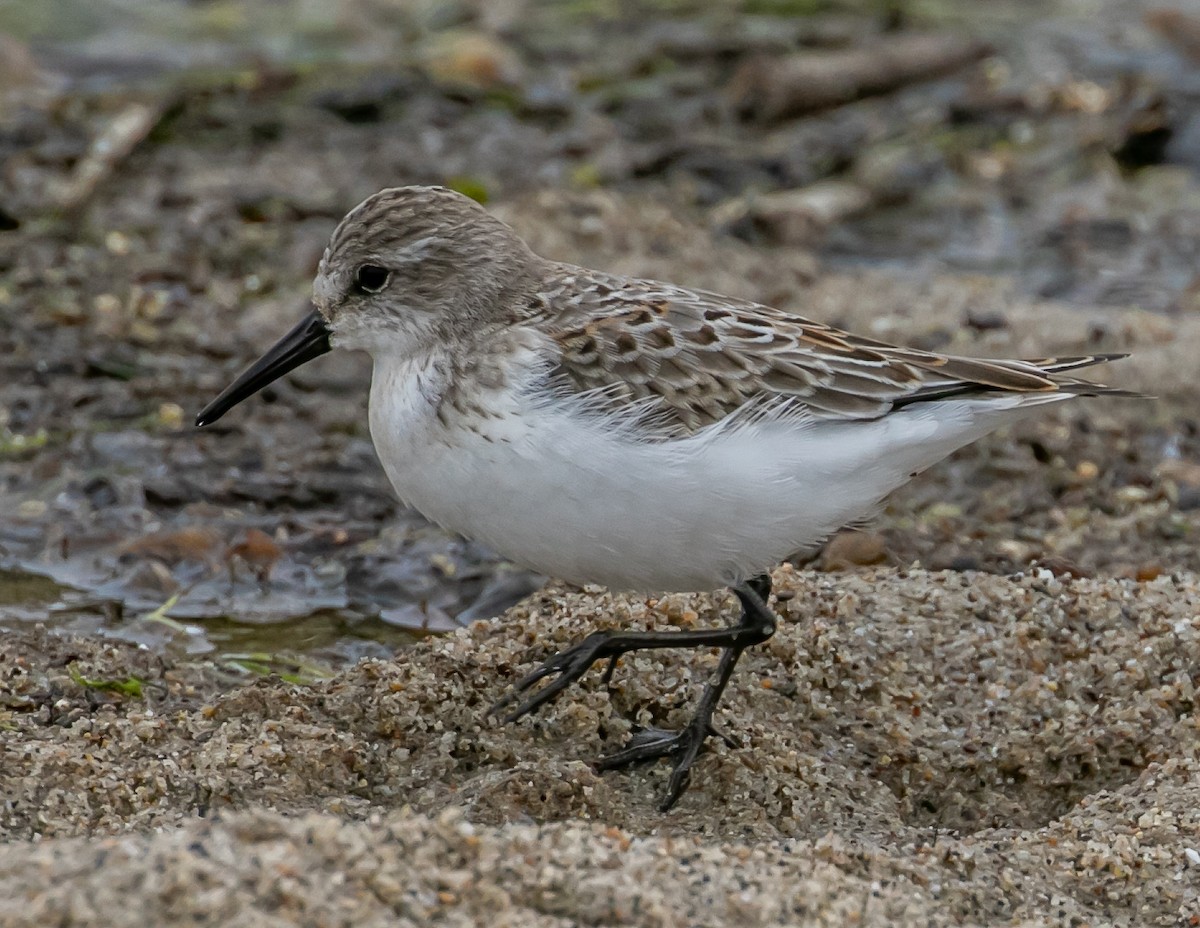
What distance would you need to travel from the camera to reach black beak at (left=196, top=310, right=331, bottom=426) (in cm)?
471

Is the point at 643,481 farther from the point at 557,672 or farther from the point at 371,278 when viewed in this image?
the point at 371,278

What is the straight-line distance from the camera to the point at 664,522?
13.2ft

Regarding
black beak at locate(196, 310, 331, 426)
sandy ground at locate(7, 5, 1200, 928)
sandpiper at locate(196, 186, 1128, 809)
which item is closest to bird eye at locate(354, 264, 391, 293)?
sandpiper at locate(196, 186, 1128, 809)

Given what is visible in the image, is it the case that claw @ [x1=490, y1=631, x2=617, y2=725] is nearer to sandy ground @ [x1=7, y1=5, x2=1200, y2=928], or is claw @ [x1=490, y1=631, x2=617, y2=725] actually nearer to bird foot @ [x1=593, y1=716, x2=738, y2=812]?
sandy ground @ [x1=7, y1=5, x2=1200, y2=928]

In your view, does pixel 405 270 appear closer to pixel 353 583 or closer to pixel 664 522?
pixel 664 522

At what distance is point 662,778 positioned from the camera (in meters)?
4.25

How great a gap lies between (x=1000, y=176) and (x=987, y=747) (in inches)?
200

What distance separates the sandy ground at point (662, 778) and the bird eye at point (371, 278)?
0.97m

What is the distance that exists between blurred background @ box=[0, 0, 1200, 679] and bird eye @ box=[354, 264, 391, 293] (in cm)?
119

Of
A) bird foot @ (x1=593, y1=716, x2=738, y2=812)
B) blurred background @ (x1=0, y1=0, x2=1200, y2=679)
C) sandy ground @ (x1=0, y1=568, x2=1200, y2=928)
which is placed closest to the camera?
sandy ground @ (x1=0, y1=568, x2=1200, y2=928)

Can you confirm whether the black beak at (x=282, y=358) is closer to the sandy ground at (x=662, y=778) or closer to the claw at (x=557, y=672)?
the sandy ground at (x=662, y=778)

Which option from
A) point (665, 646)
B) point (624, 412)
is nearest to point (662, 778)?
point (665, 646)

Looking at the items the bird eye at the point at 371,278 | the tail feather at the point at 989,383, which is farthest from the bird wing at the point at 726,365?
the bird eye at the point at 371,278

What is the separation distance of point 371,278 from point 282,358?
0.37 m
